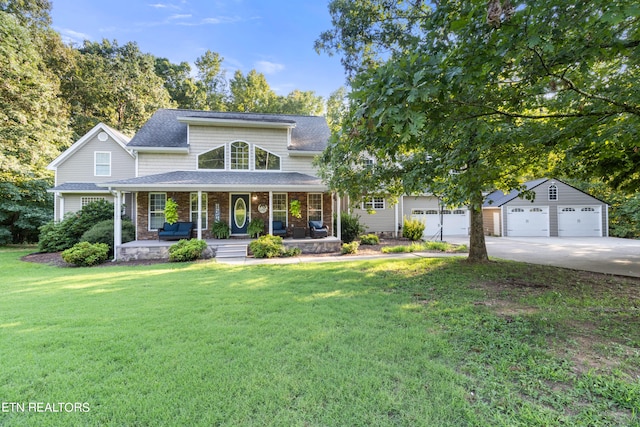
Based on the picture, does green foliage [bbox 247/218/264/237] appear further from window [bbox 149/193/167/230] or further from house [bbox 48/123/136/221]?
house [bbox 48/123/136/221]

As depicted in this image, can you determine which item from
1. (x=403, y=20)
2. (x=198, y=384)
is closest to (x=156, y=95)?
(x=403, y=20)

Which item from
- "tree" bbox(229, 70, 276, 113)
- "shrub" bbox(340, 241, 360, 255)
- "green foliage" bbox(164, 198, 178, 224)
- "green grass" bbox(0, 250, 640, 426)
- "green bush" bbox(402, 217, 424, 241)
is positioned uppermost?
"tree" bbox(229, 70, 276, 113)

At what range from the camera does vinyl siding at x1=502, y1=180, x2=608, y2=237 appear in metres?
18.8

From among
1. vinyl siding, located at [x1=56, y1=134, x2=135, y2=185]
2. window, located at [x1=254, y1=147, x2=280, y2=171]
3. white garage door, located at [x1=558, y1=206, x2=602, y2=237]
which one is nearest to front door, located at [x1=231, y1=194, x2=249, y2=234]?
window, located at [x1=254, y1=147, x2=280, y2=171]

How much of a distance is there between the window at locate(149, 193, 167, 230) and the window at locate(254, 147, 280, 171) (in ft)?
15.4

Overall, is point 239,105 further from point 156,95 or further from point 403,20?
point 403,20

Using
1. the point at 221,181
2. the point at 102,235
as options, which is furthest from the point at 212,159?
the point at 102,235

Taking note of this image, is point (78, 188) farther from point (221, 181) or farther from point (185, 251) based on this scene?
point (185, 251)

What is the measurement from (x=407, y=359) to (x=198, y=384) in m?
2.27

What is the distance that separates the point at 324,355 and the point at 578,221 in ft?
78.3

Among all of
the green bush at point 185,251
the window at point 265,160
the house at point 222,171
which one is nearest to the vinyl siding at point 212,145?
the house at point 222,171

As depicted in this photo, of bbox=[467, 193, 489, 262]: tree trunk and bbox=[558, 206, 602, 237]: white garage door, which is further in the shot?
bbox=[558, 206, 602, 237]: white garage door

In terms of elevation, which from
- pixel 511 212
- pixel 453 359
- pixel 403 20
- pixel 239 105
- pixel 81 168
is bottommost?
pixel 453 359

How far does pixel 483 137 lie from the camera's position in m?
4.89
